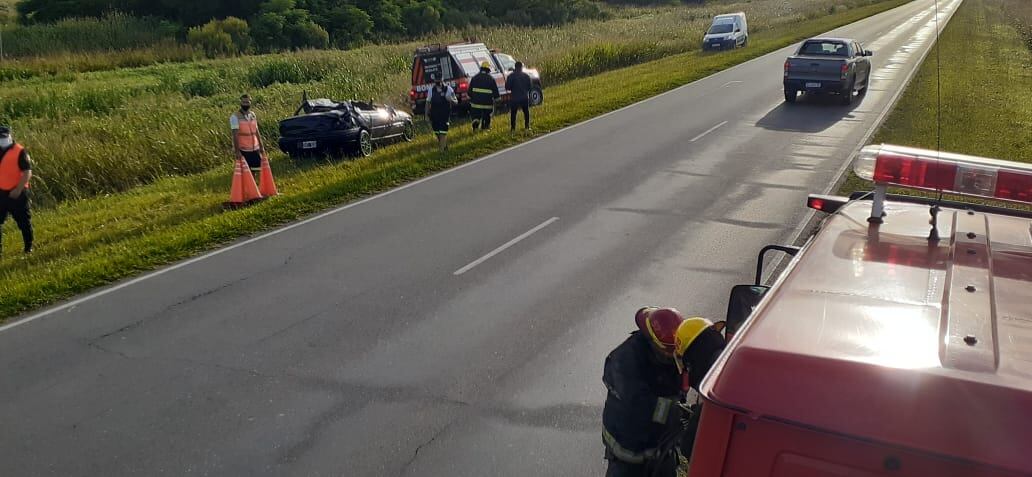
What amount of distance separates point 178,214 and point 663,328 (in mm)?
11544

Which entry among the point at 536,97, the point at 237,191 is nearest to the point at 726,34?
the point at 536,97

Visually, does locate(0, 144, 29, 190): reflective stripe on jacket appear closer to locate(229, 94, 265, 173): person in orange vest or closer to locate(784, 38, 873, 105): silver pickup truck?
locate(229, 94, 265, 173): person in orange vest

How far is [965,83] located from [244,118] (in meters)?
20.8

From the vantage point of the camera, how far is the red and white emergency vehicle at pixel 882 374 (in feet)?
8.05

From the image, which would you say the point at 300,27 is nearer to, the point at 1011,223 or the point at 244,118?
the point at 244,118

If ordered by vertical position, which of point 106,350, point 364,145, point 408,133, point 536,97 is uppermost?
point 536,97

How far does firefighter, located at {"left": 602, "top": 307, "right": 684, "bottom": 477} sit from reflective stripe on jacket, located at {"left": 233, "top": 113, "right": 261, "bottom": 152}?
40.1 feet

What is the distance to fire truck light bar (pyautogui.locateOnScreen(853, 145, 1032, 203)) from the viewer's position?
3918mm

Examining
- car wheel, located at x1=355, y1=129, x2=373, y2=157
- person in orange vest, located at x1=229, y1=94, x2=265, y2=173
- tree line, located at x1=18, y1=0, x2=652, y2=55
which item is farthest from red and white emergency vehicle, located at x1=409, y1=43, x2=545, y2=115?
tree line, located at x1=18, y1=0, x2=652, y2=55

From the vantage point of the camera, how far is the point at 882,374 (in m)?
2.58

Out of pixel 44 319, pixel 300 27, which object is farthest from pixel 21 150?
pixel 300 27

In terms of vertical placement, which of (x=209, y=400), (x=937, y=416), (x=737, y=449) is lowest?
(x=209, y=400)

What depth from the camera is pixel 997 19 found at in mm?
45750

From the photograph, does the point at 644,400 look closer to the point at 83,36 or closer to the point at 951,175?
the point at 951,175
